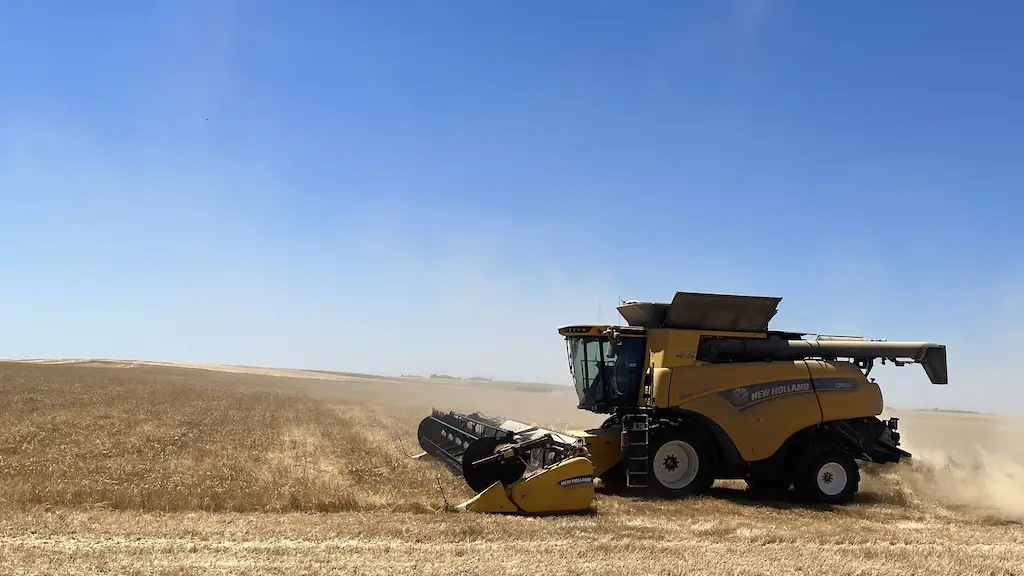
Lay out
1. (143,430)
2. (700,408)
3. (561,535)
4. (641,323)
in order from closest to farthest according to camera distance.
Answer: (561,535) → (700,408) → (641,323) → (143,430)

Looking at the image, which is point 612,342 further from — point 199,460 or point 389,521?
point 199,460

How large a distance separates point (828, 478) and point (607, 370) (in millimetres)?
3853

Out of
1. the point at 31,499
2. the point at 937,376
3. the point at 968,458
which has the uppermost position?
the point at 937,376

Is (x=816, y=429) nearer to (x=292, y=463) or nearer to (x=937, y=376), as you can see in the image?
(x=937, y=376)

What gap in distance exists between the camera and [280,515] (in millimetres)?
8492

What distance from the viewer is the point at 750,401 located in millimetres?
12422

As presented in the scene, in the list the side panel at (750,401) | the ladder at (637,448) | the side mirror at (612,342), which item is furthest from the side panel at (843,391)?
the side mirror at (612,342)

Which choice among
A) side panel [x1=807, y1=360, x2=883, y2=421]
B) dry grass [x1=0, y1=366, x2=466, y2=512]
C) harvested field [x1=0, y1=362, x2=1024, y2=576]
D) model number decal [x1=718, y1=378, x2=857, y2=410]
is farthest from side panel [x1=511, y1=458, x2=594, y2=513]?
side panel [x1=807, y1=360, x2=883, y2=421]

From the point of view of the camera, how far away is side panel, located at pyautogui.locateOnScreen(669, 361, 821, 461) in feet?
40.2

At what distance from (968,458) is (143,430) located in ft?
56.5

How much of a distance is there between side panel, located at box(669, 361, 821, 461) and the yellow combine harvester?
2 cm

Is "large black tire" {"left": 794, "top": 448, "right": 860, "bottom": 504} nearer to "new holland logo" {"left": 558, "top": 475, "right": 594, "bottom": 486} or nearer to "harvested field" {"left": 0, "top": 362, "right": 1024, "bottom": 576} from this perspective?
"harvested field" {"left": 0, "top": 362, "right": 1024, "bottom": 576}

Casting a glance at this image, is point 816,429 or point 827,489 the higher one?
point 816,429

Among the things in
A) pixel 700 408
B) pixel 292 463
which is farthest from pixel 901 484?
pixel 292 463
